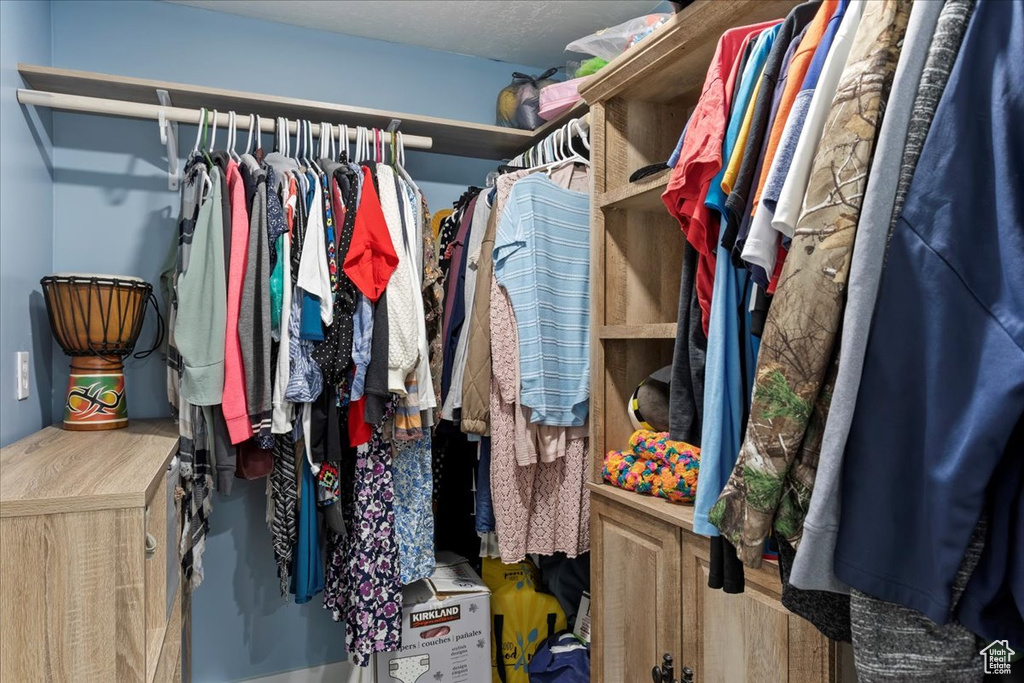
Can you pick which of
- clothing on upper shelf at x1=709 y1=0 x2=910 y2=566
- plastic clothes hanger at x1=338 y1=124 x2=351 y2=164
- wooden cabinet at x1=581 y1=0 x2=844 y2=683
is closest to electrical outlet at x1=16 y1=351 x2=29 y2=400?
plastic clothes hanger at x1=338 y1=124 x2=351 y2=164

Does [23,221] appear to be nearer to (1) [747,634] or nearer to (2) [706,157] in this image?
(2) [706,157]

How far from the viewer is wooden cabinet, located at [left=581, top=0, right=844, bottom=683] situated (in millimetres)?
1104

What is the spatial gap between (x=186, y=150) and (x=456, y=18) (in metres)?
1.08

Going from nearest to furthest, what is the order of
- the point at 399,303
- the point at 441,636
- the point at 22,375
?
the point at 22,375
the point at 399,303
the point at 441,636

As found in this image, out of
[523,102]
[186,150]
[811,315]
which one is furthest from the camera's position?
[523,102]

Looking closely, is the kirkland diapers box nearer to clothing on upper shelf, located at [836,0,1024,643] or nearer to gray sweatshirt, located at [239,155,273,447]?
gray sweatshirt, located at [239,155,273,447]

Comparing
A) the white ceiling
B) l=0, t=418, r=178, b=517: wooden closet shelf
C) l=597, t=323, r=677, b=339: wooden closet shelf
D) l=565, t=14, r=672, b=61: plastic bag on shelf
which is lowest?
l=0, t=418, r=178, b=517: wooden closet shelf

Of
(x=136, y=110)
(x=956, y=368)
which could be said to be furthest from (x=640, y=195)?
(x=136, y=110)

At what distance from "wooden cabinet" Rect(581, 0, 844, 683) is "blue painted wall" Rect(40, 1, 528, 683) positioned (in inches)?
45.5

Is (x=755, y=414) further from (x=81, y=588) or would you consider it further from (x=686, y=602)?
(x=81, y=588)

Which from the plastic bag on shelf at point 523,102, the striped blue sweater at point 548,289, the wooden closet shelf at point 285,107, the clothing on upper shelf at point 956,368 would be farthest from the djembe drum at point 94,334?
the clothing on upper shelf at point 956,368

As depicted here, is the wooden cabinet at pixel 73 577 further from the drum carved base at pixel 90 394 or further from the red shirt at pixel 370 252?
the red shirt at pixel 370 252

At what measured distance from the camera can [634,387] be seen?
1676 millimetres

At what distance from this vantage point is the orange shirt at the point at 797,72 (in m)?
0.81
